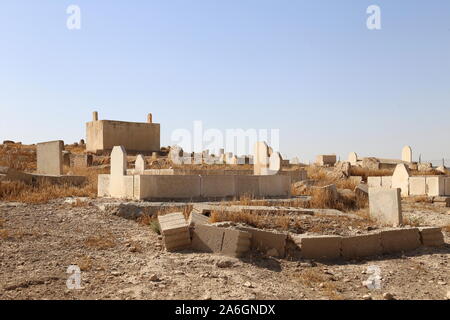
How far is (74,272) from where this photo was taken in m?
5.26

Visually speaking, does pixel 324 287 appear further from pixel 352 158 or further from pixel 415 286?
pixel 352 158

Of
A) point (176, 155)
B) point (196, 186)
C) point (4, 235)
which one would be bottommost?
point (4, 235)

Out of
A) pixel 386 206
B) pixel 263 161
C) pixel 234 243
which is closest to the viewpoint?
pixel 234 243

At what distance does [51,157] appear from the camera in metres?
14.3

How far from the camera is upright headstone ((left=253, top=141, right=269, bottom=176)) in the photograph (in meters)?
14.0

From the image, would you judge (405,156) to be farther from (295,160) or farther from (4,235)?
(4,235)

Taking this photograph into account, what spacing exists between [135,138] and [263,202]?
61.6ft

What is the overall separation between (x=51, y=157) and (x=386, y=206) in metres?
10.8

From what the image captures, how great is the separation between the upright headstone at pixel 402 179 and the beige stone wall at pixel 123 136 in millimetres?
16157

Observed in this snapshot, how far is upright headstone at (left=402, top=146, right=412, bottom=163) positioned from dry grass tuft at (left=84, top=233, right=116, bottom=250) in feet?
77.9

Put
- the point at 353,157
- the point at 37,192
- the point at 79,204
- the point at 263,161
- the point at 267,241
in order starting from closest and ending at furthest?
the point at 267,241, the point at 79,204, the point at 37,192, the point at 263,161, the point at 353,157

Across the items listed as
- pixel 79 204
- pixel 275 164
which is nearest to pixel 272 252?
pixel 79 204

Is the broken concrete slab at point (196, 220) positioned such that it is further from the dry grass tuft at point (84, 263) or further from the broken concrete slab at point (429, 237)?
the broken concrete slab at point (429, 237)

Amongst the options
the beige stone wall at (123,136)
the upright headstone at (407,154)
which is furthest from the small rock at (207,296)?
the upright headstone at (407,154)
